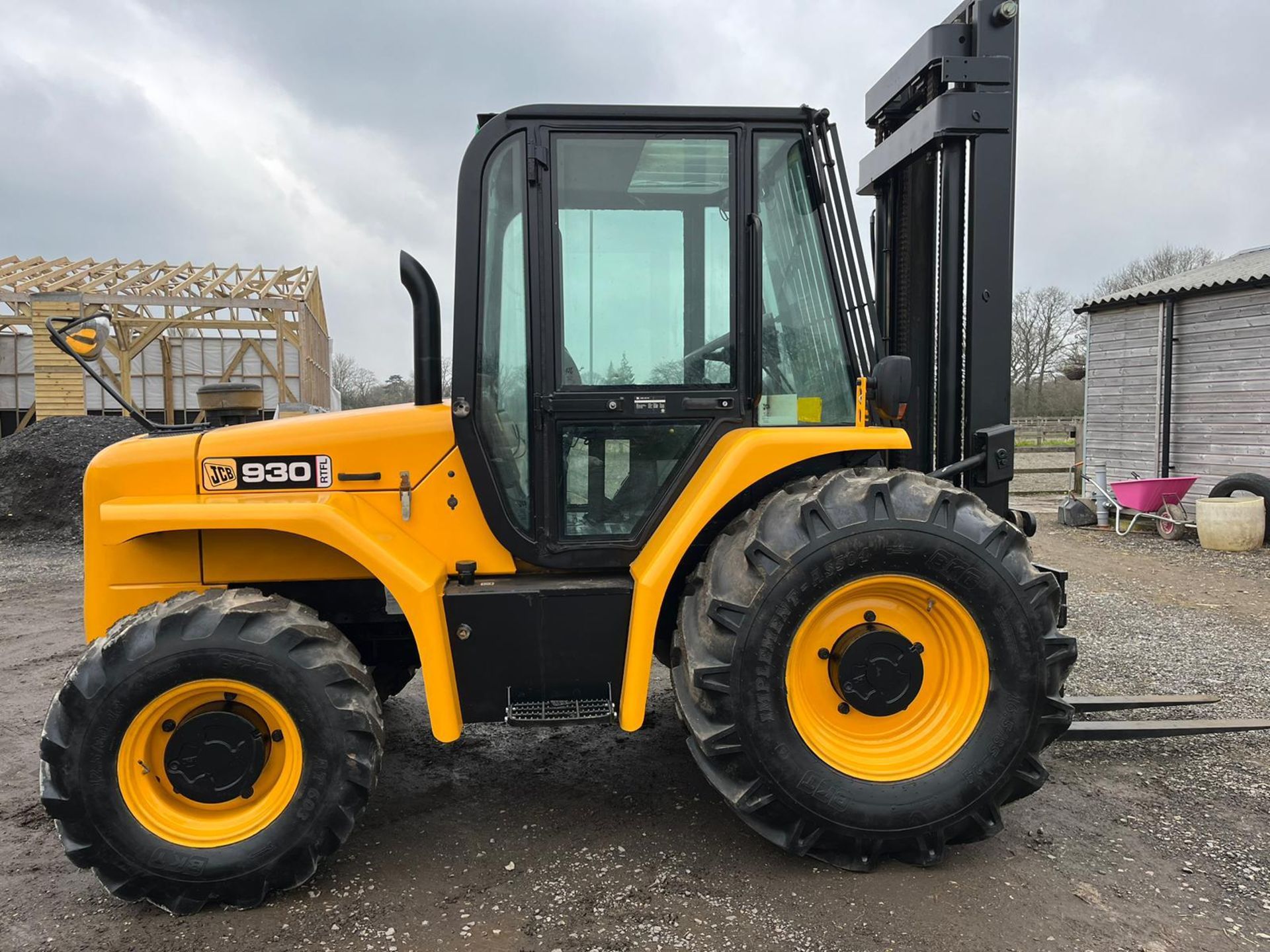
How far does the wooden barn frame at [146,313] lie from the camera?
60.2 feet

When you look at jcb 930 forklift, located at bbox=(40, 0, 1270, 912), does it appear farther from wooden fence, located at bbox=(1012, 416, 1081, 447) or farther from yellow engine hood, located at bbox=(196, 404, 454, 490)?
wooden fence, located at bbox=(1012, 416, 1081, 447)

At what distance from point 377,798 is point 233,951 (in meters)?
1.07

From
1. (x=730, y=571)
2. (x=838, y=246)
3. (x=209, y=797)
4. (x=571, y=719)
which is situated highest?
(x=838, y=246)

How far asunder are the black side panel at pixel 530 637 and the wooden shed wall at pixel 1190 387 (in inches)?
436

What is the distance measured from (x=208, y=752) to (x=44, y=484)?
10661mm

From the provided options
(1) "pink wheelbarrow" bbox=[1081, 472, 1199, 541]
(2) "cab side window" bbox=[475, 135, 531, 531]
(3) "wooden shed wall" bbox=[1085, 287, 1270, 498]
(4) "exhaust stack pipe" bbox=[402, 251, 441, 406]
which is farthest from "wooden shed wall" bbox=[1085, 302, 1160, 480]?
(4) "exhaust stack pipe" bbox=[402, 251, 441, 406]

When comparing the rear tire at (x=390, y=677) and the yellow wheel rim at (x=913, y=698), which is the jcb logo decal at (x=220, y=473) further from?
the yellow wheel rim at (x=913, y=698)

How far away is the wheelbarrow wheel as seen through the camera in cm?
1067

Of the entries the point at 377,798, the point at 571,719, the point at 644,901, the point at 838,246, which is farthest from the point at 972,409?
the point at 377,798

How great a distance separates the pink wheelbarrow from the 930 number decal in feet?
35.4

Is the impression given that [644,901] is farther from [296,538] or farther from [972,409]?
[972,409]

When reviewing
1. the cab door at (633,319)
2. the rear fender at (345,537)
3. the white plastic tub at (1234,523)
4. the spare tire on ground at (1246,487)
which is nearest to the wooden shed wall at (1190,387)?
the spare tire on ground at (1246,487)

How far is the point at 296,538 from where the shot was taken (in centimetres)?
337

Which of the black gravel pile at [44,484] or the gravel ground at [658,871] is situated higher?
the black gravel pile at [44,484]
